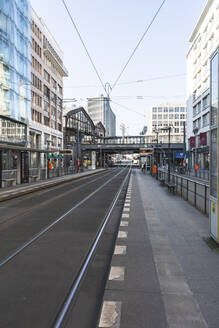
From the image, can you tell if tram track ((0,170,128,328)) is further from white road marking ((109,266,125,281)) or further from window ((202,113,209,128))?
window ((202,113,209,128))

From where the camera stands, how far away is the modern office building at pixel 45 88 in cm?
3641

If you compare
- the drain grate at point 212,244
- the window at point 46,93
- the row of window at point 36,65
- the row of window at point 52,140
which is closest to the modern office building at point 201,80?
the row of window at point 52,140

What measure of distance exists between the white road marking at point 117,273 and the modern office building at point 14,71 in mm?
18835

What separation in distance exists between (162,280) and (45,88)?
4174cm

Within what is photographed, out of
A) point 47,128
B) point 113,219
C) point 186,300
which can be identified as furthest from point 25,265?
point 47,128

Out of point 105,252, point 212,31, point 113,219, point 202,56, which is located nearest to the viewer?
point 105,252

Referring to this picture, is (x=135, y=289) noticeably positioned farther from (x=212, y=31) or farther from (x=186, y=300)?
(x=212, y=31)

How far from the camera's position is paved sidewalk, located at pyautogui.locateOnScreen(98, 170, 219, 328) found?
11.0 ft

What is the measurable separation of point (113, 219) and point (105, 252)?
11.4ft

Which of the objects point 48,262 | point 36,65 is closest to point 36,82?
point 36,65

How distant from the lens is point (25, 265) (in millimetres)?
5062

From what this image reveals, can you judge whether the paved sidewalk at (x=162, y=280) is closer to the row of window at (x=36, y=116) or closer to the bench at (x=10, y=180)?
the bench at (x=10, y=180)

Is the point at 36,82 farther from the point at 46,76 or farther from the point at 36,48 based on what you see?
the point at 46,76

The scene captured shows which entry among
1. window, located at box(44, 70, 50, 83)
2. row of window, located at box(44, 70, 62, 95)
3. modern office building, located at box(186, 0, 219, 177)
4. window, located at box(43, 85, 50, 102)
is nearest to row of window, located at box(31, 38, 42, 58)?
window, located at box(44, 70, 50, 83)
